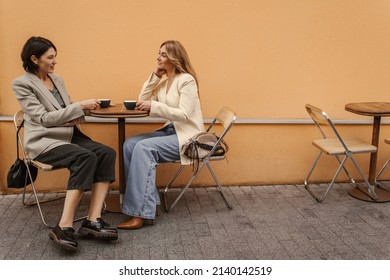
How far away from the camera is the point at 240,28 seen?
5613mm

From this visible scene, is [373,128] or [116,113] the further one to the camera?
Result: [373,128]

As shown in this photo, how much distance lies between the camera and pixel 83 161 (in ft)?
14.1

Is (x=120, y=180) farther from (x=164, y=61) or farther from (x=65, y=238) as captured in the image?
(x=164, y=61)

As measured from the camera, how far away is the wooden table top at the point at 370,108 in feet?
16.9

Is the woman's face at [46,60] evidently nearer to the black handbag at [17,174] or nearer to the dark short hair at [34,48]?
the dark short hair at [34,48]

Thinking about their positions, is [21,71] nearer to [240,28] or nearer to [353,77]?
[240,28]

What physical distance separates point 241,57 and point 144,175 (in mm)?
1865

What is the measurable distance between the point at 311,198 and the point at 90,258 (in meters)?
2.57

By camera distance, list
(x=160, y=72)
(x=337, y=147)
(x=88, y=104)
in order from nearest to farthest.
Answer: (x=88, y=104)
(x=160, y=72)
(x=337, y=147)

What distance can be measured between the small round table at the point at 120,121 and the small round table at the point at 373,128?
87.5 inches

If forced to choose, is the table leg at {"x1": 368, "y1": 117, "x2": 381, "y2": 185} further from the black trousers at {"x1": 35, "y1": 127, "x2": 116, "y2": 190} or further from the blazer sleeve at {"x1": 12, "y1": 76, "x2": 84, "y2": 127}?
the blazer sleeve at {"x1": 12, "y1": 76, "x2": 84, "y2": 127}

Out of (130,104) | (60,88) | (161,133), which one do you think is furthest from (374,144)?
(60,88)

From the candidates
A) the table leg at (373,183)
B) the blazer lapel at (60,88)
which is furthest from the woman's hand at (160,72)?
the table leg at (373,183)

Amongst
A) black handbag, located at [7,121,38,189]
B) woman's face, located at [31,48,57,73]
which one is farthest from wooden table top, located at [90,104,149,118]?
black handbag, located at [7,121,38,189]
